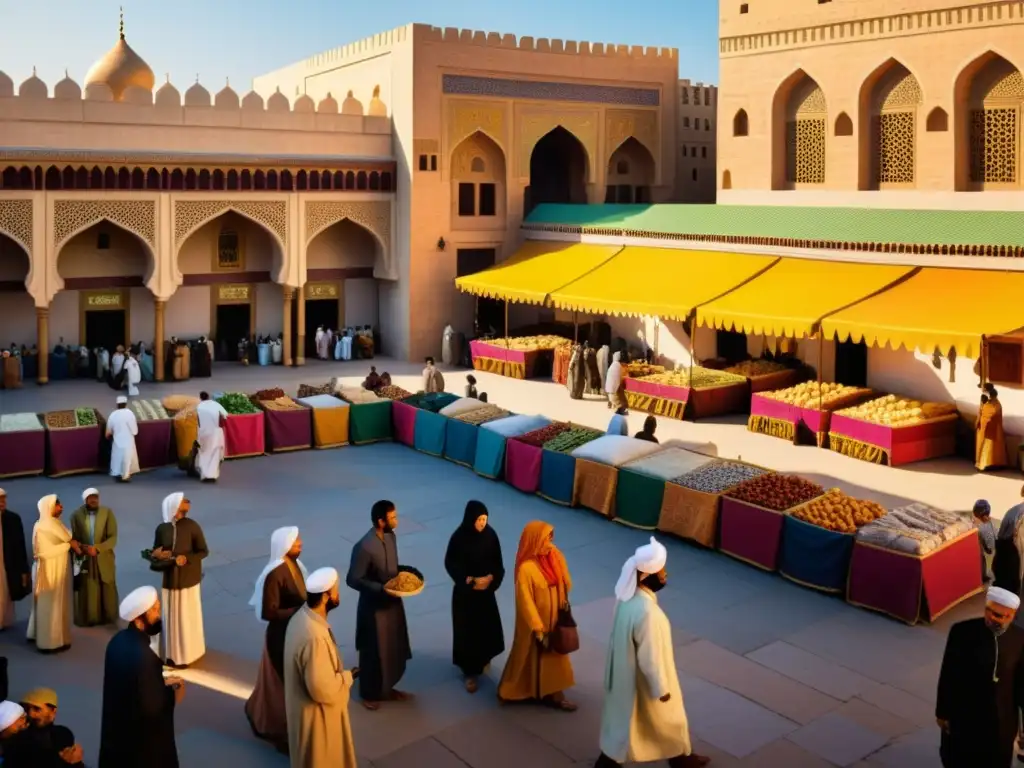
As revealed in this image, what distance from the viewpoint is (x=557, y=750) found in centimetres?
623

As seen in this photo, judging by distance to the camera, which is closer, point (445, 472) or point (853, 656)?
point (853, 656)

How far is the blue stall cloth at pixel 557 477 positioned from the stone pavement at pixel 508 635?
0.49 ft

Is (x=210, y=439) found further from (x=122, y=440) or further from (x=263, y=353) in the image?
(x=263, y=353)

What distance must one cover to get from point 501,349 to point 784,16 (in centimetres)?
732

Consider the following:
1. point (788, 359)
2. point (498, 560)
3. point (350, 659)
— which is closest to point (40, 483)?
point (350, 659)

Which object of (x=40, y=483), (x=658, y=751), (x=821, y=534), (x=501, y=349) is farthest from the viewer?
(x=501, y=349)

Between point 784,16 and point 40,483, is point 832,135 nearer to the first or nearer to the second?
point 784,16

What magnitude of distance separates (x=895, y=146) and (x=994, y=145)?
5.45ft

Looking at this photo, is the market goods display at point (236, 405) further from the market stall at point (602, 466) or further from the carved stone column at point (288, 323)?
the carved stone column at point (288, 323)

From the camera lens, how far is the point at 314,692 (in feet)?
17.4

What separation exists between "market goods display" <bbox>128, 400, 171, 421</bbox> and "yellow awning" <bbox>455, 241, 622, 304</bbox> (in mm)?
7077

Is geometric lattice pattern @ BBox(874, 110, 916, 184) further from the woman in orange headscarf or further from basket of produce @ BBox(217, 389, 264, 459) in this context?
the woman in orange headscarf

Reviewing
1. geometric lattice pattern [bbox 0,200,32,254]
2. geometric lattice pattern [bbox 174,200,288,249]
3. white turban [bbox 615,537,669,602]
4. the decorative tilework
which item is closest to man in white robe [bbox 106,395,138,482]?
geometric lattice pattern [bbox 0,200,32,254]

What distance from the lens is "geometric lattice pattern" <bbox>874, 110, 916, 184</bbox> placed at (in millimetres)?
17219
